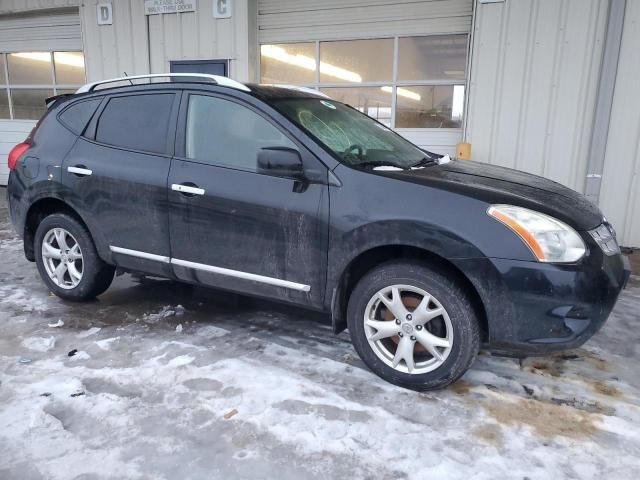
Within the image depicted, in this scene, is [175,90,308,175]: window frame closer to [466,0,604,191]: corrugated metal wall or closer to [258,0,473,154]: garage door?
[466,0,604,191]: corrugated metal wall

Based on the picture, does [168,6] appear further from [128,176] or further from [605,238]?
[605,238]

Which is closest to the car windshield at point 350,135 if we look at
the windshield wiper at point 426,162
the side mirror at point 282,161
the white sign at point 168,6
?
the windshield wiper at point 426,162

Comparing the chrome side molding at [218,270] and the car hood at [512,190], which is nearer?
the car hood at [512,190]

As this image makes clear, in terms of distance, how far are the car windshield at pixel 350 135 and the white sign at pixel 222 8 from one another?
4.75m

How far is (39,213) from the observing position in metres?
4.22

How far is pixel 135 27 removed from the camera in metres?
8.39

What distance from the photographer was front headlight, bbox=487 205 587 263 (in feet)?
8.30

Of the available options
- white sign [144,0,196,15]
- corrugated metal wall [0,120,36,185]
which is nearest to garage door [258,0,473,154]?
white sign [144,0,196,15]

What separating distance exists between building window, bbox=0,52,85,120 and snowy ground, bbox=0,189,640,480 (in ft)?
24.4

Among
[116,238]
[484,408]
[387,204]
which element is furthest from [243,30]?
[484,408]

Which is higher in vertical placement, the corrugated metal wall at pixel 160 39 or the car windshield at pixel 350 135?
the corrugated metal wall at pixel 160 39

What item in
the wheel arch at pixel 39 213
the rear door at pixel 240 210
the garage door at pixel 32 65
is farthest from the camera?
the garage door at pixel 32 65

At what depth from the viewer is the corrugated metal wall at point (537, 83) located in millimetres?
6020

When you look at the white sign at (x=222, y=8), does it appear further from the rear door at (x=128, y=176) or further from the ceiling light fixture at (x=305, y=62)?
the rear door at (x=128, y=176)
